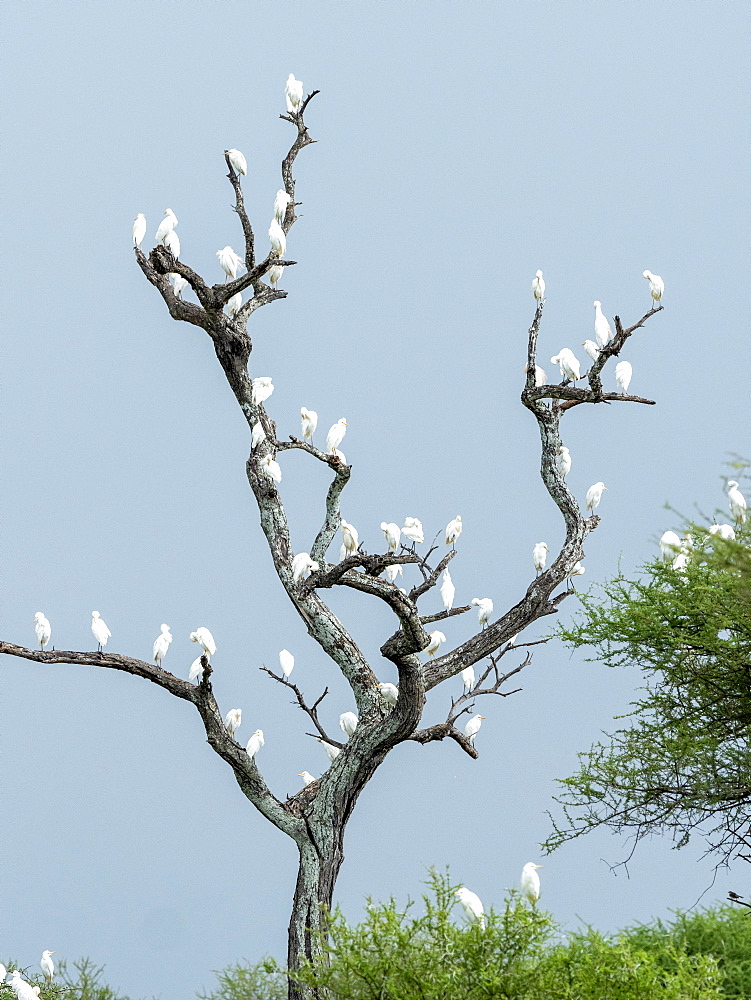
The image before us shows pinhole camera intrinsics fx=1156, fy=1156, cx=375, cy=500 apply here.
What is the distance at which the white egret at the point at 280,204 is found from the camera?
25.7ft

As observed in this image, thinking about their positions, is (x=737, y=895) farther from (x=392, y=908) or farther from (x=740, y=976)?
(x=392, y=908)

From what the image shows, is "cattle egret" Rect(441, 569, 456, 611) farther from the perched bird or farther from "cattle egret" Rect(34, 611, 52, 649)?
"cattle egret" Rect(34, 611, 52, 649)

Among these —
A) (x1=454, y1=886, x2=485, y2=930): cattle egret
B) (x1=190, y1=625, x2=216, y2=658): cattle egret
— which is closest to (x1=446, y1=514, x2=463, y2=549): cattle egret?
(x1=190, y1=625, x2=216, y2=658): cattle egret

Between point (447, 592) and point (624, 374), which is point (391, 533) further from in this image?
point (624, 374)

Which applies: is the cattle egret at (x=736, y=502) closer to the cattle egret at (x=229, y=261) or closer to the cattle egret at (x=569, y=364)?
the cattle egret at (x=569, y=364)

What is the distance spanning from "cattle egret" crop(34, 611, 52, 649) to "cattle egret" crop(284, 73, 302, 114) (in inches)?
152

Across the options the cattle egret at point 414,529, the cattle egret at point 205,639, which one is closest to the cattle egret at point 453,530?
the cattle egret at point 414,529

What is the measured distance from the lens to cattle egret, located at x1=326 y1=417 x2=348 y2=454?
7402 mm

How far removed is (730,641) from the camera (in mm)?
7750

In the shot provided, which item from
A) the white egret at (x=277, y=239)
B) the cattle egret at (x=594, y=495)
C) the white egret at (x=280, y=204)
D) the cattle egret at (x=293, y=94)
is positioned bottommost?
the cattle egret at (x=594, y=495)

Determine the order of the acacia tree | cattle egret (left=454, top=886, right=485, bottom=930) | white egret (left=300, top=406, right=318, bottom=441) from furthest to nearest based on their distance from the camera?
white egret (left=300, top=406, right=318, bottom=441) → the acacia tree → cattle egret (left=454, top=886, right=485, bottom=930)

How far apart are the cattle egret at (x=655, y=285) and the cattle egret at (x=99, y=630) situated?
429cm

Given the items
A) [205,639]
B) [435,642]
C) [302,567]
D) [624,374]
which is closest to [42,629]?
[205,639]

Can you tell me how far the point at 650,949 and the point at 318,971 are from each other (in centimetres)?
344
